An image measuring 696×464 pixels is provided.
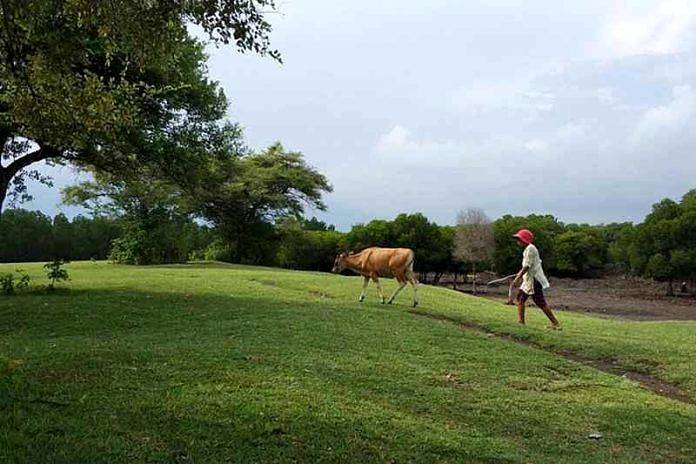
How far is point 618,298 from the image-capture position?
→ 45.1 m

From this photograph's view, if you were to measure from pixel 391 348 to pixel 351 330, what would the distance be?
1542 millimetres

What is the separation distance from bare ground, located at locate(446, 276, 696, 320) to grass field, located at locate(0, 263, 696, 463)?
900 inches

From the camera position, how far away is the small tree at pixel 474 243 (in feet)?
174

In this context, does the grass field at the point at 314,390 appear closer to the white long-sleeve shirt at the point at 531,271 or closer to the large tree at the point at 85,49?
the white long-sleeve shirt at the point at 531,271

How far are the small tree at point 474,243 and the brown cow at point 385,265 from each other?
117 feet

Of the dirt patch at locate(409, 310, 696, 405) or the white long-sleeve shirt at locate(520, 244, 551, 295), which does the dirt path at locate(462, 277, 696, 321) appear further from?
the dirt patch at locate(409, 310, 696, 405)

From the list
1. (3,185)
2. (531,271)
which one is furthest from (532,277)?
(3,185)

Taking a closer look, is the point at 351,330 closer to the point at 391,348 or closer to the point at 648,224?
the point at 391,348

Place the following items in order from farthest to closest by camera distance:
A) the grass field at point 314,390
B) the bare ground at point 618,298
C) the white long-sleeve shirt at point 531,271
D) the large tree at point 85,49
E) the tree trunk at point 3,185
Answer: the bare ground at point 618,298
the tree trunk at point 3,185
the white long-sleeve shirt at point 531,271
the large tree at point 85,49
the grass field at point 314,390

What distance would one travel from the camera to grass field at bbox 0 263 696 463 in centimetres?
554

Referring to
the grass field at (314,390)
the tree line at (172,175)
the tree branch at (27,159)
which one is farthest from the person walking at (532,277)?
the tree branch at (27,159)

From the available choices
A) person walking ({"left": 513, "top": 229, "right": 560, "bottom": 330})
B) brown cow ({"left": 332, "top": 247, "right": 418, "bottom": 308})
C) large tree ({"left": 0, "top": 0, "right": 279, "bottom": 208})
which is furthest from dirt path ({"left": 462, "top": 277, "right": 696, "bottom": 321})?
large tree ({"left": 0, "top": 0, "right": 279, "bottom": 208})

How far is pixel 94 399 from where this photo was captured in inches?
250

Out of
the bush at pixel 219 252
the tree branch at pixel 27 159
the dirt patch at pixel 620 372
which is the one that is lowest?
the dirt patch at pixel 620 372
